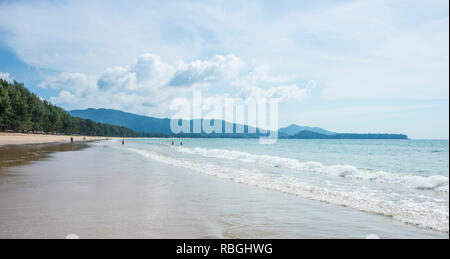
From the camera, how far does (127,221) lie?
5.92m

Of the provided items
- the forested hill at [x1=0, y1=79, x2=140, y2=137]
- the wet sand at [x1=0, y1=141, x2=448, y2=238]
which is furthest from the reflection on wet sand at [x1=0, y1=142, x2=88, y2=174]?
the forested hill at [x1=0, y1=79, x2=140, y2=137]

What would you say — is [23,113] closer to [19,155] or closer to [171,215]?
[19,155]

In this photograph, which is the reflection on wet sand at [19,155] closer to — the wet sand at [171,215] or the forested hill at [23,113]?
the wet sand at [171,215]
